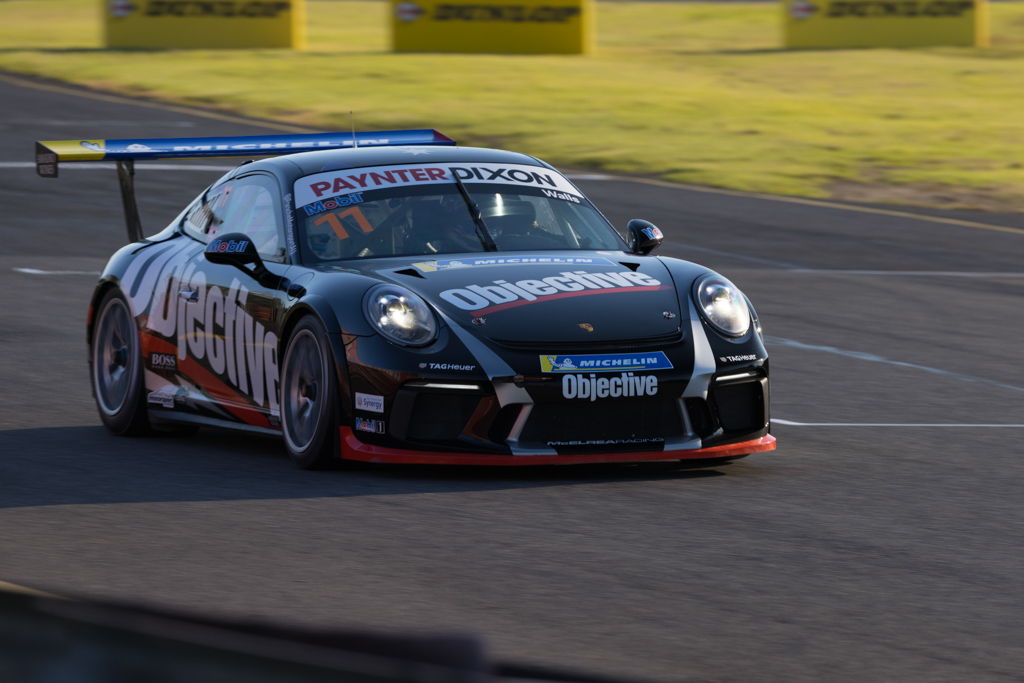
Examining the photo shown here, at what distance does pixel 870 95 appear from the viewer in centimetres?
3039

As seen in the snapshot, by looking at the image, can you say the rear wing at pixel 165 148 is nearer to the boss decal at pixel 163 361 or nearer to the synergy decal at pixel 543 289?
the boss decal at pixel 163 361

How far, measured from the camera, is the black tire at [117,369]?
351 inches

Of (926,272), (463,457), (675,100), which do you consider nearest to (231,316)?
(463,457)

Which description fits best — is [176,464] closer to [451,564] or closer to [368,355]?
[368,355]

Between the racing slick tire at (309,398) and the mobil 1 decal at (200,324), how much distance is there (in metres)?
0.14

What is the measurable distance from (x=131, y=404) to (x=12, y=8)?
41.3 metres

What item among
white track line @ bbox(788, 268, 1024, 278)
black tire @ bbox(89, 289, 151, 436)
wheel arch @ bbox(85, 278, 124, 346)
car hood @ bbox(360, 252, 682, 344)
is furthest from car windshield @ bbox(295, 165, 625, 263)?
white track line @ bbox(788, 268, 1024, 278)

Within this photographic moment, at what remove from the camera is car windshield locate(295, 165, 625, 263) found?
8250mm

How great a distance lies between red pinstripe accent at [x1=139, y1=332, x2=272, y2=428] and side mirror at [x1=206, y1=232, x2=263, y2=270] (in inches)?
22.5

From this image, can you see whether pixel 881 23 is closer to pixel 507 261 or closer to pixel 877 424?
pixel 877 424

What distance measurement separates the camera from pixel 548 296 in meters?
7.53

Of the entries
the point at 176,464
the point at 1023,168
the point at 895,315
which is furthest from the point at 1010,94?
the point at 176,464

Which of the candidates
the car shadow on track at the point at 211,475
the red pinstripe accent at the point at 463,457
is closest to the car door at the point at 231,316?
the car shadow on track at the point at 211,475

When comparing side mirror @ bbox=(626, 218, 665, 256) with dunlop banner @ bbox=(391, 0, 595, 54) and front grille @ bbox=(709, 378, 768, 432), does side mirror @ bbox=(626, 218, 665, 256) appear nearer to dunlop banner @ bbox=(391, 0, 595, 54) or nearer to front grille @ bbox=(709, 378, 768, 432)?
front grille @ bbox=(709, 378, 768, 432)
